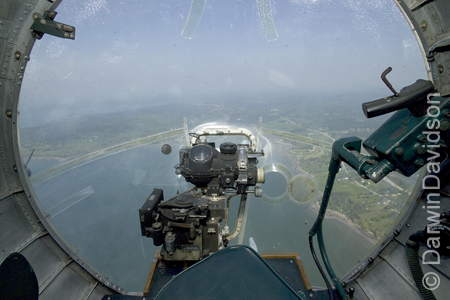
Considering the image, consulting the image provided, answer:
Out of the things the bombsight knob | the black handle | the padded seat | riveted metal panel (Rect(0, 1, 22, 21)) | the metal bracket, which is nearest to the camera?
the padded seat

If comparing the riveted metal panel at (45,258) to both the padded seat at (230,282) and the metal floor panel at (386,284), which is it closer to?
the padded seat at (230,282)

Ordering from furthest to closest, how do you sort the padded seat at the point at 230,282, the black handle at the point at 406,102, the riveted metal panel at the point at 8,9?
1. the riveted metal panel at the point at 8,9
2. the black handle at the point at 406,102
3. the padded seat at the point at 230,282

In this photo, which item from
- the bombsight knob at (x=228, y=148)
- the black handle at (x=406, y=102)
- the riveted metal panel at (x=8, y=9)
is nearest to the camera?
the black handle at (x=406, y=102)

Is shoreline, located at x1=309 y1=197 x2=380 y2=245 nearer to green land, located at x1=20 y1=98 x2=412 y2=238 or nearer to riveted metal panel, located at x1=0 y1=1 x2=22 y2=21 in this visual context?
green land, located at x1=20 y1=98 x2=412 y2=238

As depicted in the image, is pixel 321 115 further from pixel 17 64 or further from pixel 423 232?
pixel 17 64

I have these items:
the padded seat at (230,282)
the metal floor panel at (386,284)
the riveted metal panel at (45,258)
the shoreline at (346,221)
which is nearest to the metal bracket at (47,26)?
the riveted metal panel at (45,258)

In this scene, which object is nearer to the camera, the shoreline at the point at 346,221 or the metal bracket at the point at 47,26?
the metal bracket at the point at 47,26

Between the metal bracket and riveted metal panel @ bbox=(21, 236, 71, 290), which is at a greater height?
the metal bracket

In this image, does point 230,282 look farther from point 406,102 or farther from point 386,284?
point 386,284

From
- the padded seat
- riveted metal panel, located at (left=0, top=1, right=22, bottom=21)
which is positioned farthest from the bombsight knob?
riveted metal panel, located at (left=0, top=1, right=22, bottom=21)

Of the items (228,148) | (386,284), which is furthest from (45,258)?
(386,284)
